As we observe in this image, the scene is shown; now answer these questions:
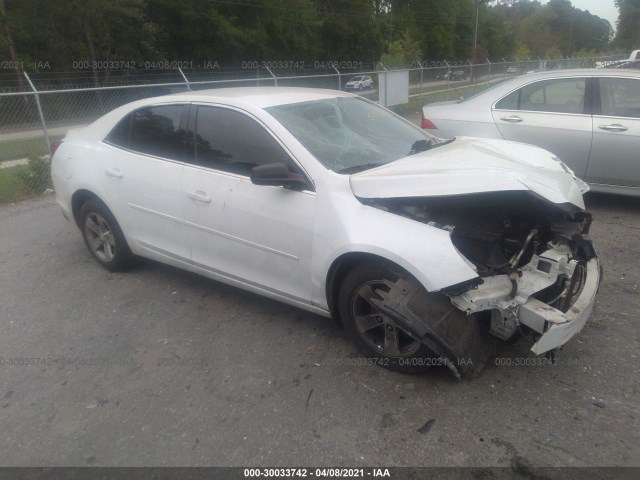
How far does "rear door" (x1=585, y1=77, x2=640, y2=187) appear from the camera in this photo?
532cm

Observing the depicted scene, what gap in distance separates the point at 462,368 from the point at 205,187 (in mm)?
2096

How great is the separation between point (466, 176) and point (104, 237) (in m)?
3.28

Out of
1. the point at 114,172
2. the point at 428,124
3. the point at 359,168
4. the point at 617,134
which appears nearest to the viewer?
the point at 359,168

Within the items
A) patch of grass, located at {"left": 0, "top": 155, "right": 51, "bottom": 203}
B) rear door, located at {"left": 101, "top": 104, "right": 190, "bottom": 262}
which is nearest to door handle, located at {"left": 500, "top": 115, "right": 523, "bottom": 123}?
rear door, located at {"left": 101, "top": 104, "right": 190, "bottom": 262}

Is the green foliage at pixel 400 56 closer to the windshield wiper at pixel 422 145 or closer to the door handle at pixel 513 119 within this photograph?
the door handle at pixel 513 119

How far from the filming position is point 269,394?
2.96m

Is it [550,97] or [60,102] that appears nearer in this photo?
[550,97]

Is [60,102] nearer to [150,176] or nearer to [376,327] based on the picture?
[150,176]

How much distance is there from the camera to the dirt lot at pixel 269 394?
8.25 ft

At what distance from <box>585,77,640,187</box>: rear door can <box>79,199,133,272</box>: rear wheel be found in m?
4.90

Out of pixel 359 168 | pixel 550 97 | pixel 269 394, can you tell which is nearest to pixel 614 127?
pixel 550 97

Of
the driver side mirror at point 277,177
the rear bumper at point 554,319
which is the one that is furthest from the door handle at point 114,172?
the rear bumper at point 554,319

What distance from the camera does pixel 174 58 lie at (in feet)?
Answer: 104

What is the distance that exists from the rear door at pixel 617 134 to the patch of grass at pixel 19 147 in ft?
33.3
